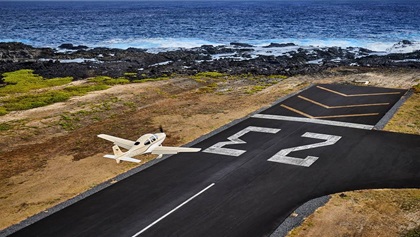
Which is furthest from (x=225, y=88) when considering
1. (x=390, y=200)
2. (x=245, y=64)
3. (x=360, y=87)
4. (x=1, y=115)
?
(x=390, y=200)

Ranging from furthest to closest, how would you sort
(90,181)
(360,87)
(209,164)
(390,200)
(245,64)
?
(245,64) < (360,87) < (209,164) < (90,181) < (390,200)

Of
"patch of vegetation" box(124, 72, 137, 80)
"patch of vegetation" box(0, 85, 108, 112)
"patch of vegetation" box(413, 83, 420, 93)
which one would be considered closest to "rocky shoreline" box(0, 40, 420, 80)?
"patch of vegetation" box(124, 72, 137, 80)

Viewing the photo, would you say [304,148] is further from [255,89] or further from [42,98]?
[42,98]

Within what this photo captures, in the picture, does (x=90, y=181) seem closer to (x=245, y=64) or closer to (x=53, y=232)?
(x=53, y=232)

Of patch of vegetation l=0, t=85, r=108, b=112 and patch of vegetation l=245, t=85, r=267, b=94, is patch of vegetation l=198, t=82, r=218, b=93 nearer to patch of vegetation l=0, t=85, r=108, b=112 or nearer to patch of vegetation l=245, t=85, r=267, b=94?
patch of vegetation l=245, t=85, r=267, b=94

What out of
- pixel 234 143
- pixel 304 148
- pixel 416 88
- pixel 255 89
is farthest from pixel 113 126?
pixel 416 88

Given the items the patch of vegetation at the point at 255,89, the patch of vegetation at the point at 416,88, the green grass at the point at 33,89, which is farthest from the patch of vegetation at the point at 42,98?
the patch of vegetation at the point at 416,88

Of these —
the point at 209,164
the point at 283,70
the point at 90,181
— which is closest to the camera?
the point at 90,181

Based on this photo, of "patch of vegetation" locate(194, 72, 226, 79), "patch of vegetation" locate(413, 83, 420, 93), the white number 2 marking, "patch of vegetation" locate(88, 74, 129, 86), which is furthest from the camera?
"patch of vegetation" locate(194, 72, 226, 79)
